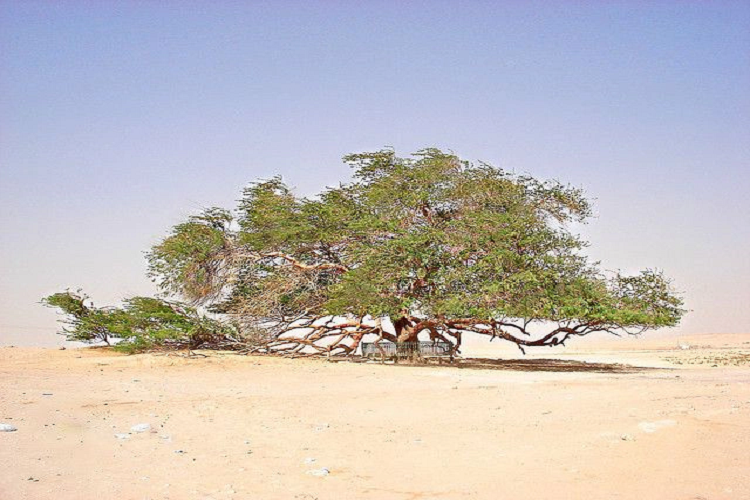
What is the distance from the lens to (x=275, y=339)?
25219 millimetres

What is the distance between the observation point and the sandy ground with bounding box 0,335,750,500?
7.07 meters

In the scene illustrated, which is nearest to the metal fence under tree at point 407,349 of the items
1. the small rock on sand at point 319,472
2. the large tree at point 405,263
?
the large tree at point 405,263

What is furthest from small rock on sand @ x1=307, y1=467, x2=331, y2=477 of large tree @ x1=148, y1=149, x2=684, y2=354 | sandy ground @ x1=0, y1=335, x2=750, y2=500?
large tree @ x1=148, y1=149, x2=684, y2=354

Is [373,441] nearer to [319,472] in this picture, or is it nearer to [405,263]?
[319,472]

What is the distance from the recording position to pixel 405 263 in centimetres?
2234

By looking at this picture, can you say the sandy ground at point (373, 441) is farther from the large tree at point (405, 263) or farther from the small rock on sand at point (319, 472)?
the large tree at point (405, 263)

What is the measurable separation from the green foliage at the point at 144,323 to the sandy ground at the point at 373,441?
24.8 feet

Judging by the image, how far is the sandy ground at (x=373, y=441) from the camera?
23.2 ft

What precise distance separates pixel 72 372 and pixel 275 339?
8.74 metres

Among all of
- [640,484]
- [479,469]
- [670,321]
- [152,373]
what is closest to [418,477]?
[479,469]

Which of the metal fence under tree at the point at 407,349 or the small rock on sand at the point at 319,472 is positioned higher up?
the metal fence under tree at the point at 407,349

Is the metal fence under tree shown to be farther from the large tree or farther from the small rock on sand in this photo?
the small rock on sand

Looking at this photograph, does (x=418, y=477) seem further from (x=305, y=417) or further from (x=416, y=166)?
(x=416, y=166)

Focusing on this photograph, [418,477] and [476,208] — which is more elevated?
[476,208]
